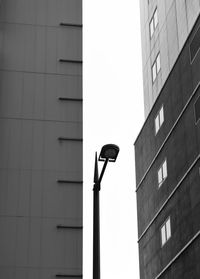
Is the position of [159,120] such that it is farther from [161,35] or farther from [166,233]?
[166,233]

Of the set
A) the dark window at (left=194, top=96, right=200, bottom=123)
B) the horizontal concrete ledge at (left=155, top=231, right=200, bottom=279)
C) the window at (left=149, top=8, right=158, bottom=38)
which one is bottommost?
the horizontal concrete ledge at (left=155, top=231, right=200, bottom=279)

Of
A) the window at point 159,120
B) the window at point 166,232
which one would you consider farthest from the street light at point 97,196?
the window at point 159,120

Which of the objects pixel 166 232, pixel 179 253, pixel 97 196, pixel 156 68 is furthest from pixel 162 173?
pixel 97 196

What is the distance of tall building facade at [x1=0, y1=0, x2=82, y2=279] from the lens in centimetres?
2125

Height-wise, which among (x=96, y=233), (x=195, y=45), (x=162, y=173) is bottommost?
(x=96, y=233)

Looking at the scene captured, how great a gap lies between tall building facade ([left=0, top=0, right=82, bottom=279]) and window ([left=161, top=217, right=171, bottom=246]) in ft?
73.2

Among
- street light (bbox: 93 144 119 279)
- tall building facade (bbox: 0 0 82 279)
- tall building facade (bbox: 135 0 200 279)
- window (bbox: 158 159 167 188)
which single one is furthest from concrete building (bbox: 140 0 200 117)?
street light (bbox: 93 144 119 279)

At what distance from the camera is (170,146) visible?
47.1 meters

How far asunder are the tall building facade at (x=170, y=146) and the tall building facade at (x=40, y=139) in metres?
17.6

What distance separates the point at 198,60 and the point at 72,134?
21022 millimetres

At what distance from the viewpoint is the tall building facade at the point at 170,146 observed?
42.2m

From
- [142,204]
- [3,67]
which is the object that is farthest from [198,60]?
[3,67]

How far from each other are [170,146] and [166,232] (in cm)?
615

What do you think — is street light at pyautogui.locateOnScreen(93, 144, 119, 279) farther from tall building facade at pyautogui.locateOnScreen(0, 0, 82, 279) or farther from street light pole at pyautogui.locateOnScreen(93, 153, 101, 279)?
tall building facade at pyautogui.locateOnScreen(0, 0, 82, 279)
